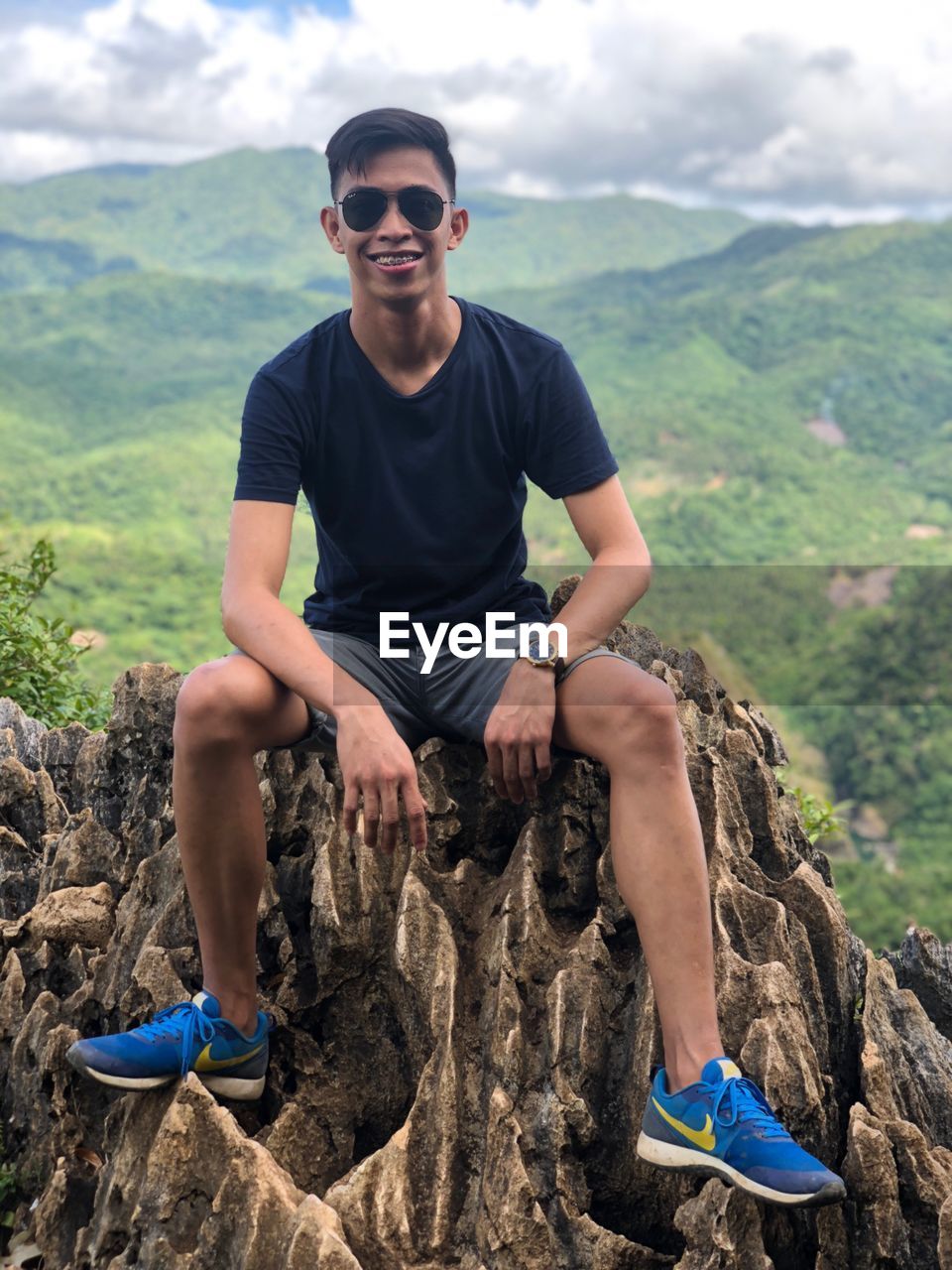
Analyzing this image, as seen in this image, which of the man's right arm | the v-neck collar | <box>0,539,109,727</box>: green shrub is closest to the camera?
the man's right arm

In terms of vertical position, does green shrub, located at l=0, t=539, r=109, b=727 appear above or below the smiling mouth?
below

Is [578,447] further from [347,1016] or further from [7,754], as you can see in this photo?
[7,754]

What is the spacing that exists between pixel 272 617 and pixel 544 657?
97cm

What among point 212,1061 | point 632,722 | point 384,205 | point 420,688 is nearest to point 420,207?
point 384,205

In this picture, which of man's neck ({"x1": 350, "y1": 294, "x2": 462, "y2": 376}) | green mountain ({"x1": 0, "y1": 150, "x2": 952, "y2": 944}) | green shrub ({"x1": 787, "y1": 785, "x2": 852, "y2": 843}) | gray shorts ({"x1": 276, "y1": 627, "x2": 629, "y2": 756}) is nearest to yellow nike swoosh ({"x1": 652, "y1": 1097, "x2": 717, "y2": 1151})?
gray shorts ({"x1": 276, "y1": 627, "x2": 629, "y2": 756})

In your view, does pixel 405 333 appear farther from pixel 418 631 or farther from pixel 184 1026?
pixel 184 1026

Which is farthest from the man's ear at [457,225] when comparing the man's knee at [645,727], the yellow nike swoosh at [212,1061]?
the yellow nike swoosh at [212,1061]

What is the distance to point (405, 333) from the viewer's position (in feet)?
17.4

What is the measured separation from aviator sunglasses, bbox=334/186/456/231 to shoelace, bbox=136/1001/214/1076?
2.96 metres

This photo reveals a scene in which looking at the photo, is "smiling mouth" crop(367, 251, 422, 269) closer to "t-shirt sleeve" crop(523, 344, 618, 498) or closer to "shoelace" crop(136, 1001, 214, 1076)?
"t-shirt sleeve" crop(523, 344, 618, 498)

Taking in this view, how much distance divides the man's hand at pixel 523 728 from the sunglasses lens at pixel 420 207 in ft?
5.91

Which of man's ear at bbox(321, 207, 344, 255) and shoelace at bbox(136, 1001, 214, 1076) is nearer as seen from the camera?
shoelace at bbox(136, 1001, 214, 1076)

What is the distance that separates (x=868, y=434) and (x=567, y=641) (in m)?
144

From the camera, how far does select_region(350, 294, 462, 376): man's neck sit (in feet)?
17.3
